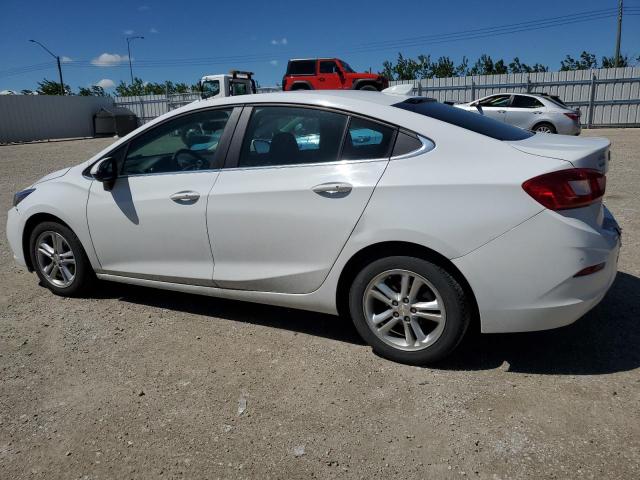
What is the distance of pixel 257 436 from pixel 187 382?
0.71 metres

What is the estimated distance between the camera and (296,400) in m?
2.88

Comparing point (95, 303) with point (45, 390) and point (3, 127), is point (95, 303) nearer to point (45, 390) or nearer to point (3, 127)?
point (45, 390)

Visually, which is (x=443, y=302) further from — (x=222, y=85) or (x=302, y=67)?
(x=302, y=67)

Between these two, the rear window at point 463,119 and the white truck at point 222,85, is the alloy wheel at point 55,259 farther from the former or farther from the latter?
the white truck at point 222,85

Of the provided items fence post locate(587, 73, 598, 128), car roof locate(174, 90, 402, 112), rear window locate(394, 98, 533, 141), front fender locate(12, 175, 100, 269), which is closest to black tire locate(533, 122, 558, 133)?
fence post locate(587, 73, 598, 128)

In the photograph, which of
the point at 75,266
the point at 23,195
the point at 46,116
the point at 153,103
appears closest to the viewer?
the point at 75,266

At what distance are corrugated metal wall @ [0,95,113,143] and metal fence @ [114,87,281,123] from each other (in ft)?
7.15

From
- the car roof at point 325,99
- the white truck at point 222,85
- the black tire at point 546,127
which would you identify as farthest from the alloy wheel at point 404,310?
the white truck at point 222,85

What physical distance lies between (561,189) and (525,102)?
46.4 feet

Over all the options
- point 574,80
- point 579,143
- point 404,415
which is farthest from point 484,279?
point 574,80

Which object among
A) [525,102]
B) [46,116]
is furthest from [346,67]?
[46,116]

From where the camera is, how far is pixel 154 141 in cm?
391

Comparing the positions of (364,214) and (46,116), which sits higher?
(46,116)

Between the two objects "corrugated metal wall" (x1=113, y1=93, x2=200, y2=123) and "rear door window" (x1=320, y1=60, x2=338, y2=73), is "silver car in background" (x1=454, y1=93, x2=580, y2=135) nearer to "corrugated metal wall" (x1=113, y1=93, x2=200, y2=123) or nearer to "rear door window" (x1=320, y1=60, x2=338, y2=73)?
"rear door window" (x1=320, y1=60, x2=338, y2=73)
